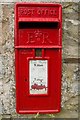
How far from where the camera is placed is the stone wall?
98.1 inches

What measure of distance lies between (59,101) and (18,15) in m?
0.82

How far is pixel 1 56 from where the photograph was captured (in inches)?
99.2

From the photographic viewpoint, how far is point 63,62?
2.55m

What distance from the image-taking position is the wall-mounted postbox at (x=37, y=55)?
237 cm

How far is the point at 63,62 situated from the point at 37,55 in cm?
27

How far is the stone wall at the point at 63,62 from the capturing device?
2.49 metres

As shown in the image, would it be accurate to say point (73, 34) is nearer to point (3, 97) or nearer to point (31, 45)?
point (31, 45)

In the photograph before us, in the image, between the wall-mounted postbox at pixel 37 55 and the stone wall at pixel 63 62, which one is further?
the stone wall at pixel 63 62

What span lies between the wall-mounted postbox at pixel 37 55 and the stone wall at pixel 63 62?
12 cm

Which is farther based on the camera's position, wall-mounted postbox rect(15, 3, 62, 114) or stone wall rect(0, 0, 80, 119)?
stone wall rect(0, 0, 80, 119)

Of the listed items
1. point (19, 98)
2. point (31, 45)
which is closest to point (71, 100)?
point (19, 98)

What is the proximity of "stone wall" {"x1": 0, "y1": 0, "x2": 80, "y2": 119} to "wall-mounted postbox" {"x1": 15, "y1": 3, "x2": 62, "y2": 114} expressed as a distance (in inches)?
4.7

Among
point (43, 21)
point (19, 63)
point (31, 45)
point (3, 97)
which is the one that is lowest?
point (3, 97)

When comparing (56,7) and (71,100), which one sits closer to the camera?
(56,7)
